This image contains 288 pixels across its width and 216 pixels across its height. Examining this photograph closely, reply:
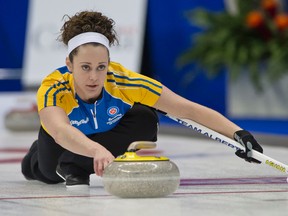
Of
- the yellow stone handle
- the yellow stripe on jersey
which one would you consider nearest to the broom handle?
the yellow stripe on jersey

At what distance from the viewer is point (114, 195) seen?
3.93 m

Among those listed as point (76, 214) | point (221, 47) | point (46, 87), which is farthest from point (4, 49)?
point (76, 214)

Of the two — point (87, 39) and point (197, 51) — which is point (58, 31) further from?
point (87, 39)

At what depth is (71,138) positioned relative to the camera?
398cm

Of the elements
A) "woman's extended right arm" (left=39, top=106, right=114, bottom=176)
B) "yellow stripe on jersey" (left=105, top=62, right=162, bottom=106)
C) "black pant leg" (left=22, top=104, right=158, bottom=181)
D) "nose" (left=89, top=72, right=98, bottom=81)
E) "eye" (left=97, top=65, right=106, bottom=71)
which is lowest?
"black pant leg" (left=22, top=104, right=158, bottom=181)

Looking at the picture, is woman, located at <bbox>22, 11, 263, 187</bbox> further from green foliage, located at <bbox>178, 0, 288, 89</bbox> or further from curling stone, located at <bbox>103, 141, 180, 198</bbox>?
green foliage, located at <bbox>178, 0, 288, 89</bbox>

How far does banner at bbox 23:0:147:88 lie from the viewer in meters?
11.0

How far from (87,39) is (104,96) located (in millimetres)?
358

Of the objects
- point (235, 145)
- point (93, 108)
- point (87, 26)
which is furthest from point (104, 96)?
point (235, 145)

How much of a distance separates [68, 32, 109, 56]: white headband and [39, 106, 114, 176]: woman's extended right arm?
320 millimetres

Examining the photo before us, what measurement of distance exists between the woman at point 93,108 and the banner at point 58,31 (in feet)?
19.8

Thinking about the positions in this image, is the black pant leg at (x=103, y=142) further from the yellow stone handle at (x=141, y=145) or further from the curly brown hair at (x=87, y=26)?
the yellow stone handle at (x=141, y=145)

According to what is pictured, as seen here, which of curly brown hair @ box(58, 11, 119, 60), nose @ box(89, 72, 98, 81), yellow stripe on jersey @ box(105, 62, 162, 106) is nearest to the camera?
nose @ box(89, 72, 98, 81)

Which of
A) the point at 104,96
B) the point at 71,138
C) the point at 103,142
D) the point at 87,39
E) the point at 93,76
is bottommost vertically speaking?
the point at 103,142
